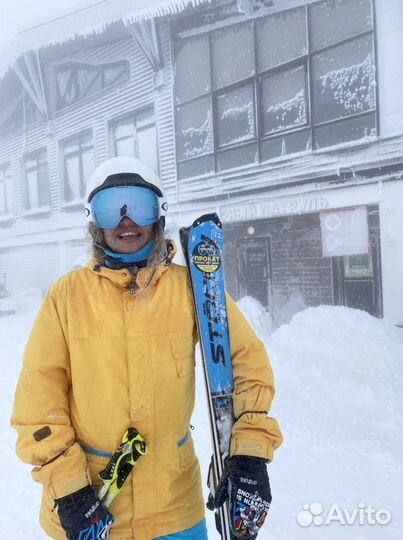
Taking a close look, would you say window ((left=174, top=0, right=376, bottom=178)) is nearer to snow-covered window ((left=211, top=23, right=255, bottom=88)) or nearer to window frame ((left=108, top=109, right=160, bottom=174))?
snow-covered window ((left=211, top=23, right=255, bottom=88))

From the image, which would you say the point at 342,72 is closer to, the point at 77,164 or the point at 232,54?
the point at 232,54

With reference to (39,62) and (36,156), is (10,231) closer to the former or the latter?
(36,156)

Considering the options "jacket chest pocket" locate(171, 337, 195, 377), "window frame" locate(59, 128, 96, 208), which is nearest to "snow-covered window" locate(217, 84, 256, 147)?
"window frame" locate(59, 128, 96, 208)

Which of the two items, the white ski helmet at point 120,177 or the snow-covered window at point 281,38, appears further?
the snow-covered window at point 281,38

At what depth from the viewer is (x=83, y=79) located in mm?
13203

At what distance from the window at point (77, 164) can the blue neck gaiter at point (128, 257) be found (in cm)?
1240

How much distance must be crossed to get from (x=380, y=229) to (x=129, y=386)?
6.32 m

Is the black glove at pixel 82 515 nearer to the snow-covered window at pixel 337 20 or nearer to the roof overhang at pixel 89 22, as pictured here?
the snow-covered window at pixel 337 20

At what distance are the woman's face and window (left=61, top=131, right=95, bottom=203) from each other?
1235 centimetres

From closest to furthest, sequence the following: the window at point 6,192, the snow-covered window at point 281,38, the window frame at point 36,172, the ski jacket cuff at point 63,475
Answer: the ski jacket cuff at point 63,475, the snow-covered window at point 281,38, the window frame at point 36,172, the window at point 6,192

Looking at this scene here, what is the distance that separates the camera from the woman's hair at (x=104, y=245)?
1793 millimetres

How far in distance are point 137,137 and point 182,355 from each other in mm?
11385

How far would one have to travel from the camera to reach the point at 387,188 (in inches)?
271

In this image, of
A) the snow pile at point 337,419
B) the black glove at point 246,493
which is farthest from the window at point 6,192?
the black glove at point 246,493
